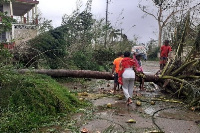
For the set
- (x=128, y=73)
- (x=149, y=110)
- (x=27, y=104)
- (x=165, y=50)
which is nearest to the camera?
(x=27, y=104)

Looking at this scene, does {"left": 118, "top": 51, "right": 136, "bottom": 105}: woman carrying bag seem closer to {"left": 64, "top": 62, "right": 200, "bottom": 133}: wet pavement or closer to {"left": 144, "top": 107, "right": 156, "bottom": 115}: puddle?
{"left": 64, "top": 62, "right": 200, "bottom": 133}: wet pavement

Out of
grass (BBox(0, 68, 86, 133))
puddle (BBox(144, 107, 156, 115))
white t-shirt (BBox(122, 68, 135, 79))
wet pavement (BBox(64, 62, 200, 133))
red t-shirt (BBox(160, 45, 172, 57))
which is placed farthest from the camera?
red t-shirt (BBox(160, 45, 172, 57))

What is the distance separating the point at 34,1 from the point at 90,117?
73.6 ft

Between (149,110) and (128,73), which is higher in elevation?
(128,73)

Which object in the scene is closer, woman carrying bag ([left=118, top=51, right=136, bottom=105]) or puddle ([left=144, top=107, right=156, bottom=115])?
puddle ([left=144, top=107, right=156, bottom=115])

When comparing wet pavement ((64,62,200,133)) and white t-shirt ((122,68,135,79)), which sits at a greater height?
white t-shirt ((122,68,135,79))

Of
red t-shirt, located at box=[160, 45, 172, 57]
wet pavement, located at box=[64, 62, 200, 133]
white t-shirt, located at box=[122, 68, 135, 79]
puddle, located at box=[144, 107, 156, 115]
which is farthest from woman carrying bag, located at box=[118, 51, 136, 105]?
red t-shirt, located at box=[160, 45, 172, 57]

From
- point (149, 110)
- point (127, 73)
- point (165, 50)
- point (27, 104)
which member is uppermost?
point (165, 50)

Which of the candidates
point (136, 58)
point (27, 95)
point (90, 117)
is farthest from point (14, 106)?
point (136, 58)

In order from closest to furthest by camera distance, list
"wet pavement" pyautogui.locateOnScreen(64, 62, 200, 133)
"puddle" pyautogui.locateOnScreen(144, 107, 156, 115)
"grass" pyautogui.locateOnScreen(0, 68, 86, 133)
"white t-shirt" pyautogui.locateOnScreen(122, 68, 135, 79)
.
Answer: "grass" pyautogui.locateOnScreen(0, 68, 86, 133), "wet pavement" pyautogui.locateOnScreen(64, 62, 200, 133), "puddle" pyautogui.locateOnScreen(144, 107, 156, 115), "white t-shirt" pyautogui.locateOnScreen(122, 68, 135, 79)

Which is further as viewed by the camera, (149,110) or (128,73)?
(128,73)

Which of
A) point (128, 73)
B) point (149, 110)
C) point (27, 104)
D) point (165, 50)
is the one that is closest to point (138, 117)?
point (149, 110)

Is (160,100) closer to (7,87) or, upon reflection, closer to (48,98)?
(48,98)

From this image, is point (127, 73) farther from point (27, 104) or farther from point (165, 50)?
point (165, 50)
